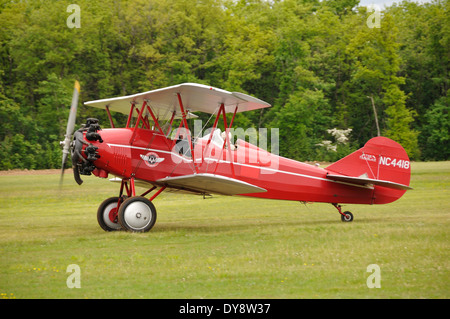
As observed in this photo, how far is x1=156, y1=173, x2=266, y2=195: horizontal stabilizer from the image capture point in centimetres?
1099

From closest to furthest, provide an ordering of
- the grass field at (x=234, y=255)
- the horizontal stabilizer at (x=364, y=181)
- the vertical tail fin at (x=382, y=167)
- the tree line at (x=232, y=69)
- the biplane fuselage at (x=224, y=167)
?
the grass field at (x=234, y=255) → the biplane fuselage at (x=224, y=167) → the horizontal stabilizer at (x=364, y=181) → the vertical tail fin at (x=382, y=167) → the tree line at (x=232, y=69)

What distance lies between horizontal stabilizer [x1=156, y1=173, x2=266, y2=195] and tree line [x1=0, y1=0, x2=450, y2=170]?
89.4ft

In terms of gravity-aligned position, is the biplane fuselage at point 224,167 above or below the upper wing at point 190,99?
below

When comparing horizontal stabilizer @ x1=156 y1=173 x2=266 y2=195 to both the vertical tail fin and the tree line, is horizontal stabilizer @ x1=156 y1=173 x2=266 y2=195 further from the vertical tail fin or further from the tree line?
the tree line

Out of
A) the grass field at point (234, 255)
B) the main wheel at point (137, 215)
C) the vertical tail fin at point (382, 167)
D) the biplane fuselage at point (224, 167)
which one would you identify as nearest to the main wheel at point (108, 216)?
the grass field at point (234, 255)

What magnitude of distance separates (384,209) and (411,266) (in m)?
9.19

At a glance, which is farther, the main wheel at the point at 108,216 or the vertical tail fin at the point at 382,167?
the vertical tail fin at the point at 382,167

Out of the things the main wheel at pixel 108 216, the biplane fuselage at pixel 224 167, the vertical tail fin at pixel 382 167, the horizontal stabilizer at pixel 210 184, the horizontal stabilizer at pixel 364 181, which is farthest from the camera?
the vertical tail fin at pixel 382 167

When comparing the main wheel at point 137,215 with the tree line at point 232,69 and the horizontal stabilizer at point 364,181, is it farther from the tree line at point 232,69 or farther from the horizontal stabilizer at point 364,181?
the tree line at point 232,69

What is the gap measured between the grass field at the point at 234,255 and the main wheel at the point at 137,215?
26 cm

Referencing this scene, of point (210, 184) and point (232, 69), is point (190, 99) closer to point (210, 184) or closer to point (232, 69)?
point (210, 184)

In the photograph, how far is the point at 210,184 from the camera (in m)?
11.6

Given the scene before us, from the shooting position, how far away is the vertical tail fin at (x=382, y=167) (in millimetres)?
13820

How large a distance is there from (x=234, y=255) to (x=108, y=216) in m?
4.21
